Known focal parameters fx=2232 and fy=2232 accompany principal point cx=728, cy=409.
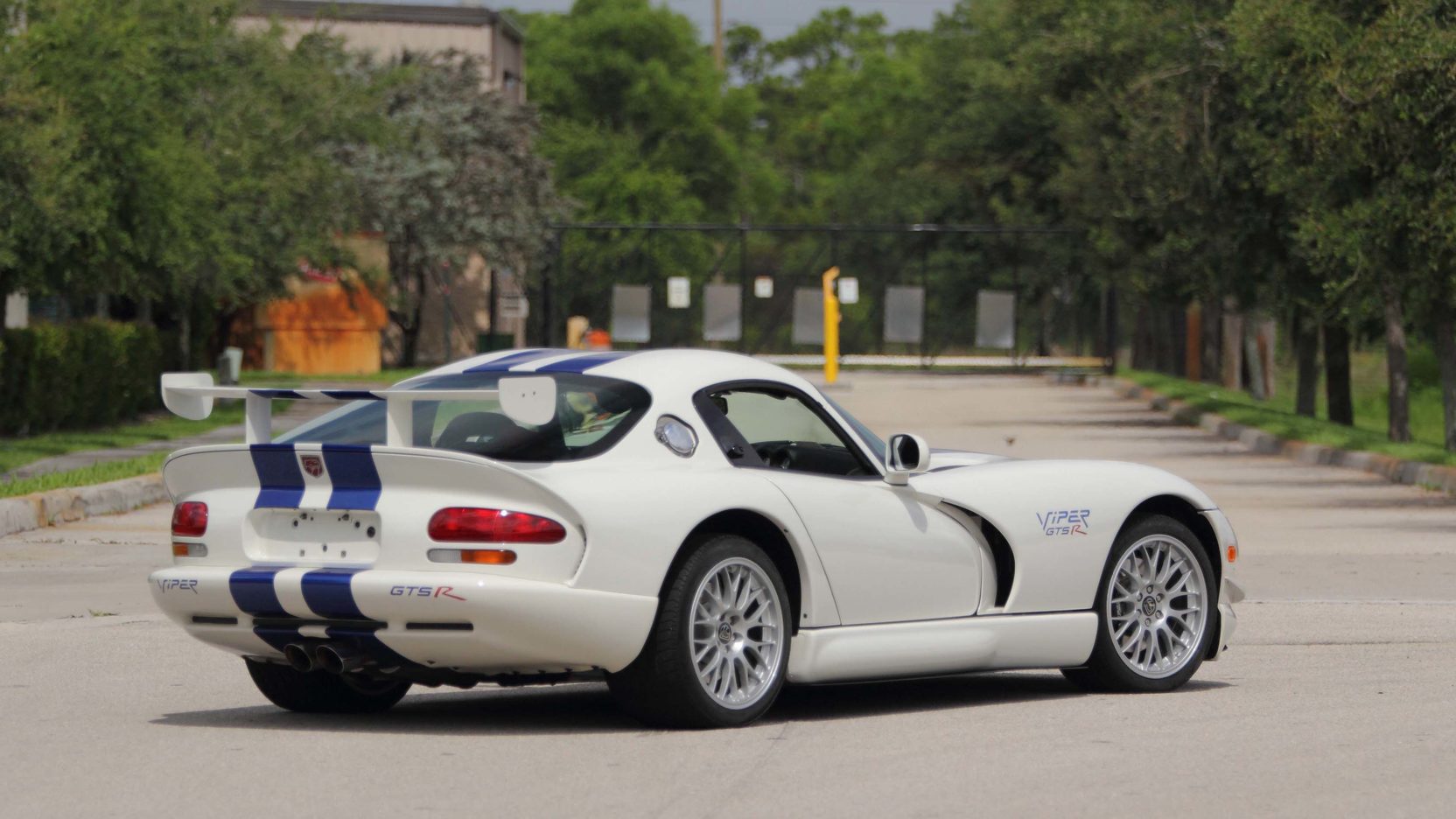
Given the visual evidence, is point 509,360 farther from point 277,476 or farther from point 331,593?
point 331,593

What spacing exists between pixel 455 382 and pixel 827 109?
10501cm

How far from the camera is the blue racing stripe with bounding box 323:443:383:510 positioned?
23.9 feet

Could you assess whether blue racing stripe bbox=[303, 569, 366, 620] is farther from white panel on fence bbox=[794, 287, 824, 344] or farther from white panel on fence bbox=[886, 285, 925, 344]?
white panel on fence bbox=[794, 287, 824, 344]

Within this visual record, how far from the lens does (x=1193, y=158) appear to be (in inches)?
1147

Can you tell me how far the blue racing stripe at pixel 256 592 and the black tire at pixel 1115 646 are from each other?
10.3ft

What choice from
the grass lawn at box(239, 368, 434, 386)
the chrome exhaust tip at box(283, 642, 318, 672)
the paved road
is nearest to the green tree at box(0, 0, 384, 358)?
the grass lawn at box(239, 368, 434, 386)

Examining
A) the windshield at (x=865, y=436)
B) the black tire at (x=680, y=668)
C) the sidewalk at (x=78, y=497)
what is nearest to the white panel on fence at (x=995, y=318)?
the sidewalk at (x=78, y=497)

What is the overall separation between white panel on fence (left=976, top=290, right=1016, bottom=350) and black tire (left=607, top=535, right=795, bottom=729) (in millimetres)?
45290

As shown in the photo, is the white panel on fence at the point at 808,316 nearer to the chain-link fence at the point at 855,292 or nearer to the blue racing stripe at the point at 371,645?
the chain-link fence at the point at 855,292

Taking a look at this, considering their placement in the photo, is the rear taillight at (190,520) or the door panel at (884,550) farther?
the door panel at (884,550)

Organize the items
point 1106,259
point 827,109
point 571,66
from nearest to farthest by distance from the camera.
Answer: point 1106,259, point 571,66, point 827,109

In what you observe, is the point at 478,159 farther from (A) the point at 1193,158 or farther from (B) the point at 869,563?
(B) the point at 869,563

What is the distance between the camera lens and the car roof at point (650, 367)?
7.83 meters

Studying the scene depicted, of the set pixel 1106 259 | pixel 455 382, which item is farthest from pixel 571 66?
pixel 455 382
